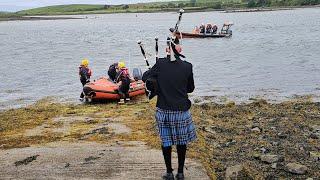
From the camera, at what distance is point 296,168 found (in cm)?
898

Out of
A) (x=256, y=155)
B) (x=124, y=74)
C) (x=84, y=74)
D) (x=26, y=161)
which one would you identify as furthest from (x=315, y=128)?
(x=84, y=74)

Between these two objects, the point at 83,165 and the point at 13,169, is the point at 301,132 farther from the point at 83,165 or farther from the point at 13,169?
the point at 13,169

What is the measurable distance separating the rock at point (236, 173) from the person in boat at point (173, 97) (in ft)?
3.82

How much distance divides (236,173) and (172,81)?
6.70ft

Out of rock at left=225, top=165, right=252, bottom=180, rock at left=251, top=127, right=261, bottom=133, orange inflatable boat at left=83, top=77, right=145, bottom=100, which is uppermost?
rock at left=225, top=165, right=252, bottom=180

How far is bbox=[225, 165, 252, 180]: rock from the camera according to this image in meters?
8.29

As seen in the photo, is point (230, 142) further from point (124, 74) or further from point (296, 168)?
point (124, 74)

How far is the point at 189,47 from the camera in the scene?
48969 mm

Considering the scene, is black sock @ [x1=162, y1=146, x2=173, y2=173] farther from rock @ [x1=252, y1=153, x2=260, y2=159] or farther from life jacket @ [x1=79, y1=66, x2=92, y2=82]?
life jacket @ [x1=79, y1=66, x2=92, y2=82]

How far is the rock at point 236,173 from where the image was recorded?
8.29 meters

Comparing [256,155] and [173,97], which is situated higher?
[173,97]

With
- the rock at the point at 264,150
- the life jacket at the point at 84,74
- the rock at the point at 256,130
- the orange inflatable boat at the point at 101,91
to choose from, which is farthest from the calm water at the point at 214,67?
the rock at the point at 264,150

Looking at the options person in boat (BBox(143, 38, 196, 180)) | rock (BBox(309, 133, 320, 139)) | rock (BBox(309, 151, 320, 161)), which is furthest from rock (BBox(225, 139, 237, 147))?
person in boat (BBox(143, 38, 196, 180))

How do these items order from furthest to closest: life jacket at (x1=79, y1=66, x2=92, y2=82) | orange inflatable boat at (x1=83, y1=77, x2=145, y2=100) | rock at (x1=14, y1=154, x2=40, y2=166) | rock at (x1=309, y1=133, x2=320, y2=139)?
life jacket at (x1=79, y1=66, x2=92, y2=82)
orange inflatable boat at (x1=83, y1=77, x2=145, y2=100)
rock at (x1=309, y1=133, x2=320, y2=139)
rock at (x1=14, y1=154, x2=40, y2=166)
